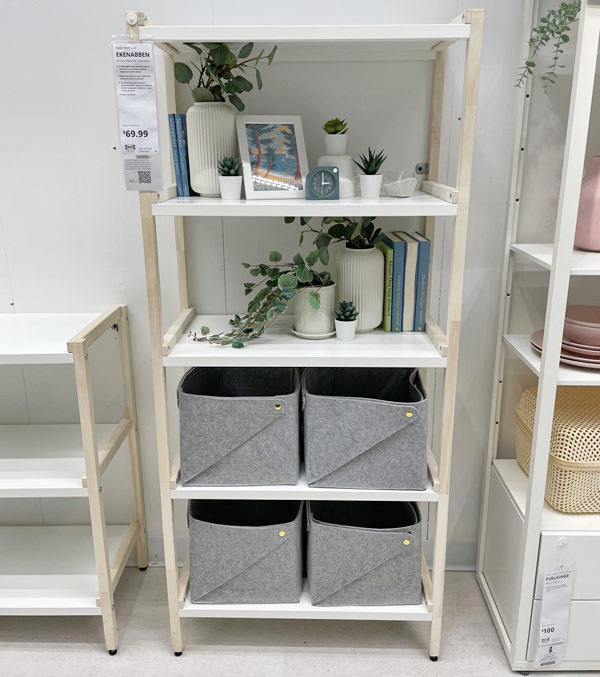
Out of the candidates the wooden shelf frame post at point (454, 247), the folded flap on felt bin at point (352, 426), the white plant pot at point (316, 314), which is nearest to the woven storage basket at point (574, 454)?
the wooden shelf frame post at point (454, 247)

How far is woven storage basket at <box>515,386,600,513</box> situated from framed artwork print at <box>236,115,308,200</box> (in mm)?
874

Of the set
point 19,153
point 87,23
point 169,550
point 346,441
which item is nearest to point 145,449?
point 169,550

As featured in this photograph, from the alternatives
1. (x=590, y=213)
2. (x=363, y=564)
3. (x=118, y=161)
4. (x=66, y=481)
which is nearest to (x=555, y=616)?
(x=363, y=564)

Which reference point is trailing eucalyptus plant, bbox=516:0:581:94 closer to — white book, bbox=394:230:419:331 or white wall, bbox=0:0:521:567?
A: white wall, bbox=0:0:521:567

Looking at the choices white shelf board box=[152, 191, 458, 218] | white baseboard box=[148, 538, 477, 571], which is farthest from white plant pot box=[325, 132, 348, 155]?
white baseboard box=[148, 538, 477, 571]

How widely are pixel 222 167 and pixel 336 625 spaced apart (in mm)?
1338

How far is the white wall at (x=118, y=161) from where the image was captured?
171 cm

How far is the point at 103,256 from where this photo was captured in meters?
1.90

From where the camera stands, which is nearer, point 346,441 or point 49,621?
point 346,441

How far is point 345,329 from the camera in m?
1.63

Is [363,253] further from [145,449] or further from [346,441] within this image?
[145,449]

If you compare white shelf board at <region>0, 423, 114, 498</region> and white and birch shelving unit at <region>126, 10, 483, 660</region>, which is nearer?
white and birch shelving unit at <region>126, 10, 483, 660</region>

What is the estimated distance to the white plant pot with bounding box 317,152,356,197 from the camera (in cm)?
157

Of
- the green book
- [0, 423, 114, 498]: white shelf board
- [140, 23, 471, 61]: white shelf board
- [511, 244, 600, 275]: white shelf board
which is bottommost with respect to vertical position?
[0, 423, 114, 498]: white shelf board
